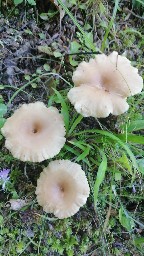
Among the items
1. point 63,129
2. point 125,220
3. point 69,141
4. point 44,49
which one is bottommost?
point 125,220

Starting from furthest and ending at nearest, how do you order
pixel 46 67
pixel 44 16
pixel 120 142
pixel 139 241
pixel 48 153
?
pixel 44 16, pixel 46 67, pixel 139 241, pixel 120 142, pixel 48 153

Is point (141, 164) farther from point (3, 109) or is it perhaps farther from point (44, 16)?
point (44, 16)

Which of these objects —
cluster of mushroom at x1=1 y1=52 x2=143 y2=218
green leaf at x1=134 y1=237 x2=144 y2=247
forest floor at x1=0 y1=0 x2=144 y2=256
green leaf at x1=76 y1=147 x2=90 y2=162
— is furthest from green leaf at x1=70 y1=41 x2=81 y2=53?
green leaf at x1=134 y1=237 x2=144 y2=247

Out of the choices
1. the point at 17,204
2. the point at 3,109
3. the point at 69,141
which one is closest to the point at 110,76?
the point at 69,141

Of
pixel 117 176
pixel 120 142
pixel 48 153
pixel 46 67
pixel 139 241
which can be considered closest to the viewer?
pixel 48 153

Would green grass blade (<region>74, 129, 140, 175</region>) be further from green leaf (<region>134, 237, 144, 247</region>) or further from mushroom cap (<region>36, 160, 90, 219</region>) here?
green leaf (<region>134, 237, 144, 247</region>)

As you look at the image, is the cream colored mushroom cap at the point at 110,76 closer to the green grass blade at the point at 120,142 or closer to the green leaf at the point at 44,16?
the green grass blade at the point at 120,142

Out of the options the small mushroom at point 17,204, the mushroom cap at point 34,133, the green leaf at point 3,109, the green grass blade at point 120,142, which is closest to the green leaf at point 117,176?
the green grass blade at point 120,142

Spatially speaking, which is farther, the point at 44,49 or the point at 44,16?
the point at 44,16
